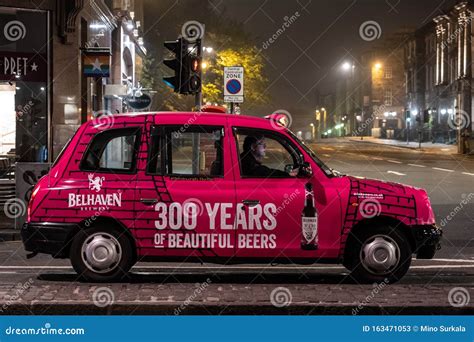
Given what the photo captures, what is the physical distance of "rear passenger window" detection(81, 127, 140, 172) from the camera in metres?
8.27

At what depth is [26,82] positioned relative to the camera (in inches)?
857

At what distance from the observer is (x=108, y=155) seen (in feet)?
28.0

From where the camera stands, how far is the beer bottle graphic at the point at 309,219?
8.08 metres
